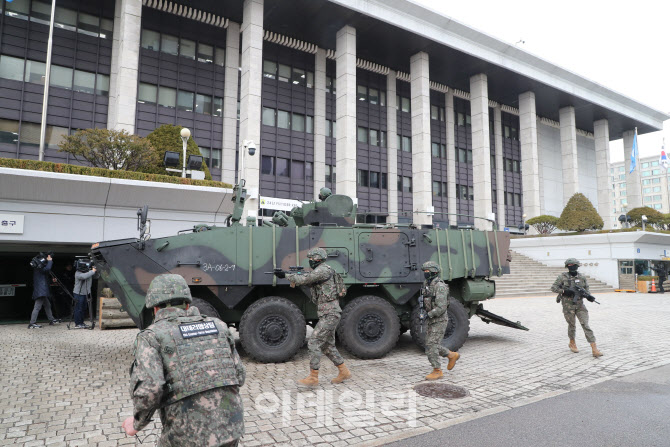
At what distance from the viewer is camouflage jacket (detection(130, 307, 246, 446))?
2340 millimetres

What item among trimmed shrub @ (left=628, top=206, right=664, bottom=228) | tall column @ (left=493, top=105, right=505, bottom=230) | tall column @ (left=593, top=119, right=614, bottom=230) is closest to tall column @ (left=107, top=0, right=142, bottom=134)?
tall column @ (left=493, top=105, right=505, bottom=230)

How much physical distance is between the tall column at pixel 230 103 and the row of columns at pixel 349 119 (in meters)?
0.06

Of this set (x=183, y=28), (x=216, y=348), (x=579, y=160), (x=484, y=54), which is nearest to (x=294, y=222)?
(x=216, y=348)

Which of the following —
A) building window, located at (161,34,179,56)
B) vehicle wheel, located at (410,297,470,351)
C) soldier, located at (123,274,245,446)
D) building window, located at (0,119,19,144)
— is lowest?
vehicle wheel, located at (410,297,470,351)

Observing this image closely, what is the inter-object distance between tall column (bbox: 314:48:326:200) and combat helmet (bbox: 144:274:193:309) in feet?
89.3

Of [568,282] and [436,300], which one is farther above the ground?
[568,282]

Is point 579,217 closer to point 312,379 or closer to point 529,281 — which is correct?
point 529,281

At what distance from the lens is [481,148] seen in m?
33.4

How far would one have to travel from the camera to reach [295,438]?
401 cm

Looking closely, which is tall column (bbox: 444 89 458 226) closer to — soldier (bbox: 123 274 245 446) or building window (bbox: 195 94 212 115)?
building window (bbox: 195 94 212 115)

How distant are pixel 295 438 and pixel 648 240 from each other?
26.7m

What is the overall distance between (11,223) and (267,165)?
18.3m

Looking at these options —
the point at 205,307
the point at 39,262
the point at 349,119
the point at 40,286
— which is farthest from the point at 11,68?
the point at 205,307

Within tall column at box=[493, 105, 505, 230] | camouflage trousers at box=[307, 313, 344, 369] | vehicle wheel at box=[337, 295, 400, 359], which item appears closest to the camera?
camouflage trousers at box=[307, 313, 344, 369]
